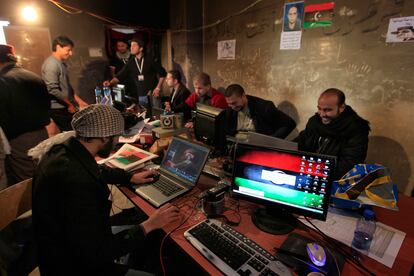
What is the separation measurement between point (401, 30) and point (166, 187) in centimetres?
254

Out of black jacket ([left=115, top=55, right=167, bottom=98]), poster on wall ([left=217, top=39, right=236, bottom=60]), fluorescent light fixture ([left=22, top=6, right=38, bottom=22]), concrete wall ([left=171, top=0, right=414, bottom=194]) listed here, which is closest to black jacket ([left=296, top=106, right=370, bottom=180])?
concrete wall ([left=171, top=0, right=414, bottom=194])

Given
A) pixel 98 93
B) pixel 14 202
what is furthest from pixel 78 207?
pixel 98 93

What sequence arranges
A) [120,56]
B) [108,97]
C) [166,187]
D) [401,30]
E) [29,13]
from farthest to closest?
[120,56], [29,13], [108,97], [401,30], [166,187]

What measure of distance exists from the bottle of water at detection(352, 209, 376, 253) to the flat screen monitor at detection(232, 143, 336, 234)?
0.15 metres

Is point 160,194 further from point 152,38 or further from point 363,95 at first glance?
point 152,38

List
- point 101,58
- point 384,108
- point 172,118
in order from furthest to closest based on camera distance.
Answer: point 101,58 < point 384,108 < point 172,118

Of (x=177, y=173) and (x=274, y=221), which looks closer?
(x=274, y=221)

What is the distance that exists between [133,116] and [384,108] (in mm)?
2547

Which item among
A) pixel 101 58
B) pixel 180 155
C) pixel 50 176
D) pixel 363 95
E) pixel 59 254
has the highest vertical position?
pixel 101 58

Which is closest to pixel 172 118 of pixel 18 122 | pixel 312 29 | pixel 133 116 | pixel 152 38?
pixel 133 116

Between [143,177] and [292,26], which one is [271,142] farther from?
[292,26]

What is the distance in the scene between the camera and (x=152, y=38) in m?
4.81

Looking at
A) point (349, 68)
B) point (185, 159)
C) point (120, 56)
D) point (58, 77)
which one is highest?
point (120, 56)

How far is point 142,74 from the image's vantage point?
4430 mm
